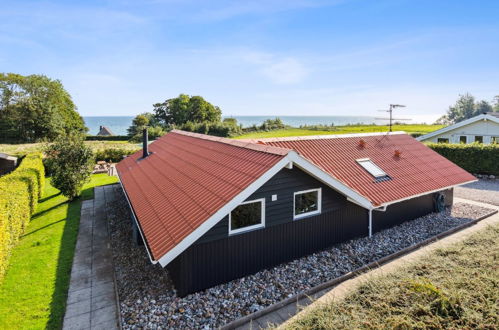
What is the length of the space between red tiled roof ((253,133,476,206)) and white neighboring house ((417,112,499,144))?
16.9 m

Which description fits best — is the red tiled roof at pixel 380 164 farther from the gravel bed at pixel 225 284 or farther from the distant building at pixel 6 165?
the distant building at pixel 6 165

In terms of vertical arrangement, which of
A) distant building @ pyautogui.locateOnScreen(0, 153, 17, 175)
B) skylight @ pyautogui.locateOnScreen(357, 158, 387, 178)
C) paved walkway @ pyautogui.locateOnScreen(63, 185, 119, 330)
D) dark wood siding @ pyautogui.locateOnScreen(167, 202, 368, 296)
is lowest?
paved walkway @ pyautogui.locateOnScreen(63, 185, 119, 330)

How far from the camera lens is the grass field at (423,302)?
3.86 m

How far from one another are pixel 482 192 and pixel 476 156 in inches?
245

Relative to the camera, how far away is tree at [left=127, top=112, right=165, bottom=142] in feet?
170

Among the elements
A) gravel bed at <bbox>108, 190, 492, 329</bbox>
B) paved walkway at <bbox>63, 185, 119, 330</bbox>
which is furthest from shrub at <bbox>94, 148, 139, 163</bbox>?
gravel bed at <bbox>108, 190, 492, 329</bbox>

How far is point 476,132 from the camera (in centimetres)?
2764

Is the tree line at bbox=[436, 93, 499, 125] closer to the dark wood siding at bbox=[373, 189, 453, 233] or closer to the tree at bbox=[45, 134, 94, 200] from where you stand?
the dark wood siding at bbox=[373, 189, 453, 233]

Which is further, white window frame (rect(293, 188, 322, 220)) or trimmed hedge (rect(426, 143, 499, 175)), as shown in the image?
trimmed hedge (rect(426, 143, 499, 175))

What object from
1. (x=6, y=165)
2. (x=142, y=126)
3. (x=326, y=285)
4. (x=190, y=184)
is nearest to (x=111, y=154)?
(x=6, y=165)

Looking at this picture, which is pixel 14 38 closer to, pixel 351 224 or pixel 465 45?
pixel 351 224

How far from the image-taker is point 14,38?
48.4 feet

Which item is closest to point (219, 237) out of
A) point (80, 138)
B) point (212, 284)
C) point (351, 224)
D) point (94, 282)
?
point (212, 284)

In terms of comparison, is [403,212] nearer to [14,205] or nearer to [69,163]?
[14,205]
